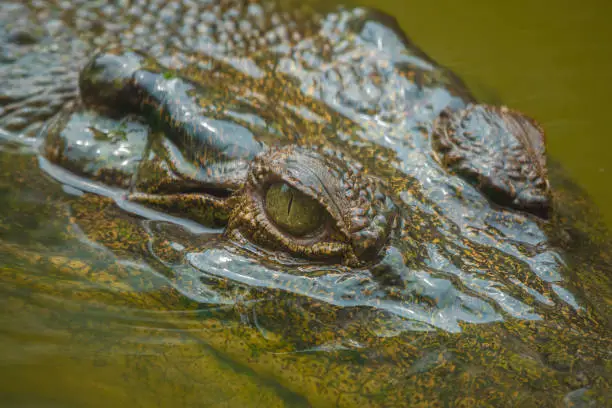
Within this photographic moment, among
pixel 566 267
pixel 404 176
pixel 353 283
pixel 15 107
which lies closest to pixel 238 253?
pixel 353 283

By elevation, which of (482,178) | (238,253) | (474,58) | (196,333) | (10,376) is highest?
(474,58)

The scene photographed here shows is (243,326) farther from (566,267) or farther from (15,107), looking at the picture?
(15,107)

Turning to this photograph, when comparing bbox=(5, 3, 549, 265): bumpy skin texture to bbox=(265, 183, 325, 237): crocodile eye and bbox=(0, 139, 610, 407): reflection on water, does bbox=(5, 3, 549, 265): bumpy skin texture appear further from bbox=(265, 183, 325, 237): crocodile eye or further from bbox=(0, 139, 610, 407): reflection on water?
bbox=(0, 139, 610, 407): reflection on water

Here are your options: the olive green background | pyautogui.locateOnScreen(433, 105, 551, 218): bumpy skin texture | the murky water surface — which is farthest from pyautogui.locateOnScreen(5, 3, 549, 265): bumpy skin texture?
the olive green background

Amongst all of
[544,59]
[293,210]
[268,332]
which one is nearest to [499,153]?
[293,210]

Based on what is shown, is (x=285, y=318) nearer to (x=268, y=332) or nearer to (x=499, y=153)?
(x=268, y=332)

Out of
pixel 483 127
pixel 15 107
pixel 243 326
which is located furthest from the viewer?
pixel 15 107
